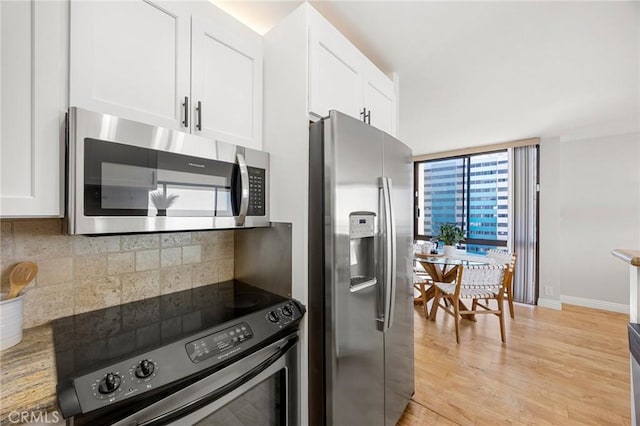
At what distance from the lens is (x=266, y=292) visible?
4.66ft

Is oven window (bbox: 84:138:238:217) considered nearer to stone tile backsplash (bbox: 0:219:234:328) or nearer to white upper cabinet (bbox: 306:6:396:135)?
stone tile backsplash (bbox: 0:219:234:328)

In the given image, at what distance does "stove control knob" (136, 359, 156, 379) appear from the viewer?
0.74m

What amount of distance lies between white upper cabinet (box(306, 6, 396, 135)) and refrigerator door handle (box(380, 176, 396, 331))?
1.56 ft

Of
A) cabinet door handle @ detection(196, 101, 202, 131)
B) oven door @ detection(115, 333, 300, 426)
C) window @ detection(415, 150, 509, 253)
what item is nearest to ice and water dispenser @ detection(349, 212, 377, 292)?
oven door @ detection(115, 333, 300, 426)

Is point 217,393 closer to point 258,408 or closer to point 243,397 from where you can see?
point 243,397

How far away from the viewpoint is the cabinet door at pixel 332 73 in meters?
1.26

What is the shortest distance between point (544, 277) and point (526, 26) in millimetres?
3765

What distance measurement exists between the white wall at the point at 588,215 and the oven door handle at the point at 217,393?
446cm

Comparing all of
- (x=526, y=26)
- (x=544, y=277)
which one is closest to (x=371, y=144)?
(x=526, y=26)

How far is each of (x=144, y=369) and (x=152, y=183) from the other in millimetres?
613

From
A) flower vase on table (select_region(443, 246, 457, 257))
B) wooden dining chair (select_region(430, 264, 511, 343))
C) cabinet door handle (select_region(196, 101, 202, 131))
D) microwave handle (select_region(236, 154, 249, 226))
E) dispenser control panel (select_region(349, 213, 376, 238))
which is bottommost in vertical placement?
wooden dining chair (select_region(430, 264, 511, 343))

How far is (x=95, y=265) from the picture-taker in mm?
1165

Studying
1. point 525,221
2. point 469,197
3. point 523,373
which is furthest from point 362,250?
point 469,197

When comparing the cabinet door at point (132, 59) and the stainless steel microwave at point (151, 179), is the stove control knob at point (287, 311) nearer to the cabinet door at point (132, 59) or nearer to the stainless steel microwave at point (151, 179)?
the stainless steel microwave at point (151, 179)
